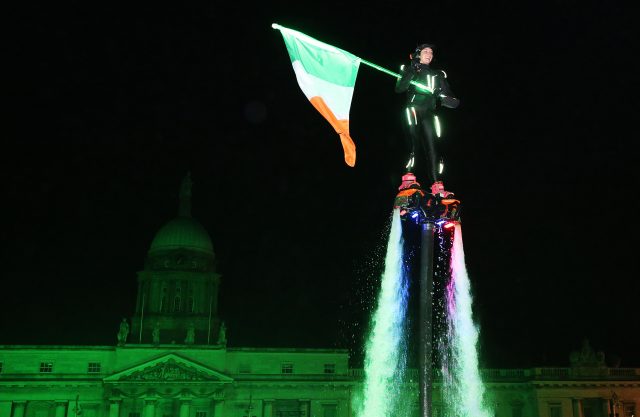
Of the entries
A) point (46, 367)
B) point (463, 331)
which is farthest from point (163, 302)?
point (463, 331)

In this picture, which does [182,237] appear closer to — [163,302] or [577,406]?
[163,302]

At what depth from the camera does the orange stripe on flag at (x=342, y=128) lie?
11.2 m

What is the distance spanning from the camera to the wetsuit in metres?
11.6

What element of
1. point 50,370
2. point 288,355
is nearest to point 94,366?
point 50,370

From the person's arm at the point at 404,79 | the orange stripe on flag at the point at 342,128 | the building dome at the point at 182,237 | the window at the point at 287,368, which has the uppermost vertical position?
the building dome at the point at 182,237

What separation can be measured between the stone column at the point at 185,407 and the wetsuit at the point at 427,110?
56.7 metres

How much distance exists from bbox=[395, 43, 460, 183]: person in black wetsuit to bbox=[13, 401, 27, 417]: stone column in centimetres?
6049

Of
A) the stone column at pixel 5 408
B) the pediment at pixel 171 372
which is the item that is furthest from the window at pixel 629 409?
the stone column at pixel 5 408

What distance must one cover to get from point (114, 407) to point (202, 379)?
8172 mm

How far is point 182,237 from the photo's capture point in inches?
3046

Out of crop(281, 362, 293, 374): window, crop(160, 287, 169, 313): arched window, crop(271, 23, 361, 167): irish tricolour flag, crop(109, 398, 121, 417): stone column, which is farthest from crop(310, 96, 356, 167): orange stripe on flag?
crop(160, 287, 169, 313): arched window

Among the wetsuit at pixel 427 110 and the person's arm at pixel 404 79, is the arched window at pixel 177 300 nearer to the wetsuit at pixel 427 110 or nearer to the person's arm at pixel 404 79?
the wetsuit at pixel 427 110

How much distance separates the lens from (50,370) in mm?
64250

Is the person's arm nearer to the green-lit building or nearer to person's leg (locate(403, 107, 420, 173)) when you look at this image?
person's leg (locate(403, 107, 420, 173))
